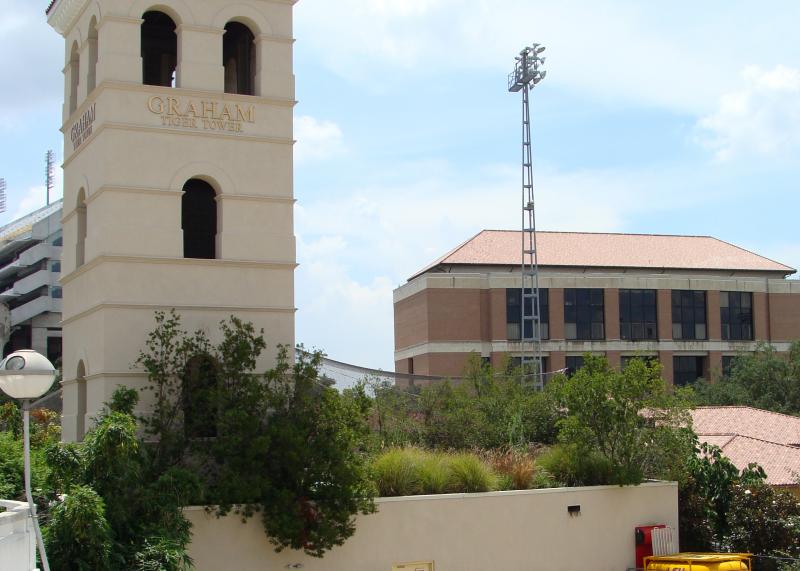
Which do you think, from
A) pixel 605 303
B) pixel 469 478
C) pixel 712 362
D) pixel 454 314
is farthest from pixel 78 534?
pixel 712 362

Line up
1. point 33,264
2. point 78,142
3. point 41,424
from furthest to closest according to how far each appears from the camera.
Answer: point 33,264 → point 41,424 → point 78,142

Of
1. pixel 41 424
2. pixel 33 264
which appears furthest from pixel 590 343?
pixel 41 424

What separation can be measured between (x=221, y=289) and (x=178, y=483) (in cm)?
537

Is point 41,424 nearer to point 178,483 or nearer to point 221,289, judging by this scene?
point 221,289

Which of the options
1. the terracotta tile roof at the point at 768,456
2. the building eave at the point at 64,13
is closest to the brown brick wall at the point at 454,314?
the terracotta tile roof at the point at 768,456

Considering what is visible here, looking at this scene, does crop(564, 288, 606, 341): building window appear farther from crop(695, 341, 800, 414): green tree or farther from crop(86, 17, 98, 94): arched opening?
crop(86, 17, 98, 94): arched opening

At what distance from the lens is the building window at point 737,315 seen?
8656cm

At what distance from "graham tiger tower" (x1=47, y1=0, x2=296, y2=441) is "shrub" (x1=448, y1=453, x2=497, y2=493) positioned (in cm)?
480

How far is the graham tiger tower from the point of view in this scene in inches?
923

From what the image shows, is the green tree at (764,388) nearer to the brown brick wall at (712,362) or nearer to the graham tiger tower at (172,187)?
the brown brick wall at (712,362)

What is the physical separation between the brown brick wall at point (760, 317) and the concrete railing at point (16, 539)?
79.9 m

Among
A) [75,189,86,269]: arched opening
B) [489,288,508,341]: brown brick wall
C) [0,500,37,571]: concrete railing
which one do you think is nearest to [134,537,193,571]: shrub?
[0,500,37,571]: concrete railing

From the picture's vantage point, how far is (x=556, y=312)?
268 feet

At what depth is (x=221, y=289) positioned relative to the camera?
2423cm
